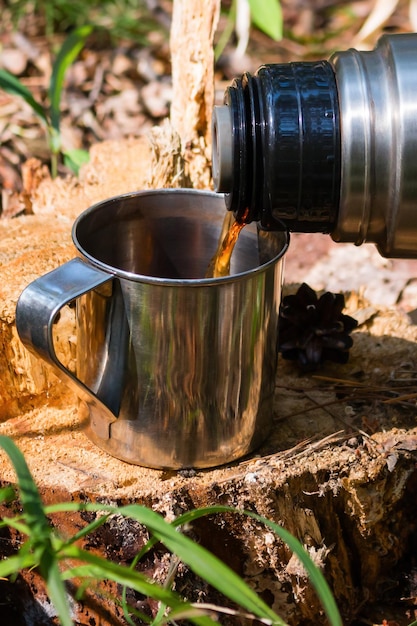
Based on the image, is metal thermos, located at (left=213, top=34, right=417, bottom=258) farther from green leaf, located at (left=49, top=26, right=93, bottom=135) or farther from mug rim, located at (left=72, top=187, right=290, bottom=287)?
green leaf, located at (left=49, top=26, right=93, bottom=135)

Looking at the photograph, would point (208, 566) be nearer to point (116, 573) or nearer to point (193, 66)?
point (116, 573)

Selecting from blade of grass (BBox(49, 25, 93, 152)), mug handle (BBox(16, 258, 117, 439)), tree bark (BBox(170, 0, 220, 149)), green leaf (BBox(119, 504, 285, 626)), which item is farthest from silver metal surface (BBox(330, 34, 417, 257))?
blade of grass (BBox(49, 25, 93, 152))

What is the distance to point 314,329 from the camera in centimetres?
138

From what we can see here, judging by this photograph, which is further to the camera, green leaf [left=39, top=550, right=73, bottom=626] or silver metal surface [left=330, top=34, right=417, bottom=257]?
silver metal surface [left=330, top=34, right=417, bottom=257]

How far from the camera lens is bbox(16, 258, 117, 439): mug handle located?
979 millimetres

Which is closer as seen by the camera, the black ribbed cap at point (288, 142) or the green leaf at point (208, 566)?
the green leaf at point (208, 566)

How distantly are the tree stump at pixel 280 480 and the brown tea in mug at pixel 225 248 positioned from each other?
22 centimetres

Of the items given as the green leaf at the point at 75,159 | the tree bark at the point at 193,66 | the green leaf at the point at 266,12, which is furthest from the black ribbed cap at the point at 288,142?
the green leaf at the point at 266,12

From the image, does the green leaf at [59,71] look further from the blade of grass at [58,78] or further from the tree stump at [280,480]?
the tree stump at [280,480]

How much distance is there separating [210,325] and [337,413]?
348 millimetres

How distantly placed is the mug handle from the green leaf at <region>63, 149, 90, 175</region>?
1.10 metres

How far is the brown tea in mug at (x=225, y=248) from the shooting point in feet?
3.79

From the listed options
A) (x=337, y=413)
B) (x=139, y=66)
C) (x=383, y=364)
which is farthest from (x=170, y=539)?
(x=139, y=66)

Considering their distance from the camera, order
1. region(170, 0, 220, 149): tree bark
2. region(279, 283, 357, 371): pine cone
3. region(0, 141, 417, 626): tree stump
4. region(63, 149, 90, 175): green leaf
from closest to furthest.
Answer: region(0, 141, 417, 626): tree stump
region(279, 283, 357, 371): pine cone
region(170, 0, 220, 149): tree bark
region(63, 149, 90, 175): green leaf
